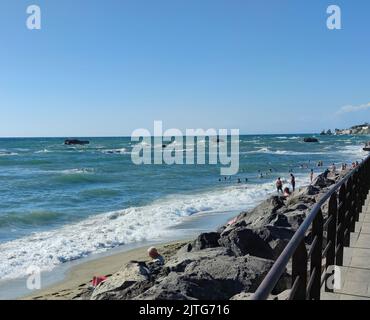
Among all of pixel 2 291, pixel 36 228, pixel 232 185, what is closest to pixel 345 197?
pixel 2 291

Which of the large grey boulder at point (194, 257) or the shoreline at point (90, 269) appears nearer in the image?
the large grey boulder at point (194, 257)

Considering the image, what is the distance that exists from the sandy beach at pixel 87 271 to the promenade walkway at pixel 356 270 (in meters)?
5.42

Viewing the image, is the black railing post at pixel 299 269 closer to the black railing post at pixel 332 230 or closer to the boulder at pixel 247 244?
the black railing post at pixel 332 230

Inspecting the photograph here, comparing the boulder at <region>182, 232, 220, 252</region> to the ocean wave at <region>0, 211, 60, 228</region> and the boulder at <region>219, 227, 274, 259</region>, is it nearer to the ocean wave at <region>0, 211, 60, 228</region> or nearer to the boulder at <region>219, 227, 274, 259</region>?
the boulder at <region>219, 227, 274, 259</region>

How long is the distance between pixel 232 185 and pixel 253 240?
22612 mm

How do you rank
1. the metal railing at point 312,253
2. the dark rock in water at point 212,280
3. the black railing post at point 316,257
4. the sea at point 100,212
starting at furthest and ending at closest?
the sea at point 100,212 < the dark rock in water at point 212,280 < the black railing post at point 316,257 < the metal railing at point 312,253

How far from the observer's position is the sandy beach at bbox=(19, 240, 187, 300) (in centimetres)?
977

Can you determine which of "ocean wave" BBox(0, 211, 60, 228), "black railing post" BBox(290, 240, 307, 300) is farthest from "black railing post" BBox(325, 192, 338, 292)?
"ocean wave" BBox(0, 211, 60, 228)

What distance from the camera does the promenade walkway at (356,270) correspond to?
4.30 m

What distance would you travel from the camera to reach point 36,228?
17.5m

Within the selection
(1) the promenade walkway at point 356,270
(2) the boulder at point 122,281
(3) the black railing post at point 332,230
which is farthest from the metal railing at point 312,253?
(2) the boulder at point 122,281

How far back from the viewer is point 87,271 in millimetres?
11609

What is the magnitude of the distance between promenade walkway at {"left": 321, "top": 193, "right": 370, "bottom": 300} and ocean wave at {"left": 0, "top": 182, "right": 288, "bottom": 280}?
8114mm
